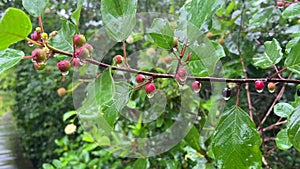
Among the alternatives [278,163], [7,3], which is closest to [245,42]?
[278,163]

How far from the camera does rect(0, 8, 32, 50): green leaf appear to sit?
27cm

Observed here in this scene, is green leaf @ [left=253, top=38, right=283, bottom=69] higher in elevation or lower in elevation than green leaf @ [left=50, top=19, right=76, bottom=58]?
lower

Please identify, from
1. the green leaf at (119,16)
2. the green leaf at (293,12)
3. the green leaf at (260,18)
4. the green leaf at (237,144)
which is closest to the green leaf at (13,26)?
the green leaf at (119,16)

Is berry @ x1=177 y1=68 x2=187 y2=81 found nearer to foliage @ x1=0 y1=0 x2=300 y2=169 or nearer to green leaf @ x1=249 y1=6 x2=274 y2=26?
foliage @ x1=0 y1=0 x2=300 y2=169

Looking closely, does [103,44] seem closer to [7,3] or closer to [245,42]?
[245,42]

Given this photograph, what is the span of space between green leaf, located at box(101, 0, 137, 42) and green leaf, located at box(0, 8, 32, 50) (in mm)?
116

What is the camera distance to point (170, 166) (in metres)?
0.77

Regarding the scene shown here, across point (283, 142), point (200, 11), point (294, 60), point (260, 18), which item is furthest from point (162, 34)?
point (260, 18)

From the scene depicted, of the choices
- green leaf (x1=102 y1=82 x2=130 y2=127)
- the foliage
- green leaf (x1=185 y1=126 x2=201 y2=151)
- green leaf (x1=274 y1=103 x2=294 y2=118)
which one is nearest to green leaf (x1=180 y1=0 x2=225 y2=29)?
the foliage

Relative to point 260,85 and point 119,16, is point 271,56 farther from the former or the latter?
point 119,16

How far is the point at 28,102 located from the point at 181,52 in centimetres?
209

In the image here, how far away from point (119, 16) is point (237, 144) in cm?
19

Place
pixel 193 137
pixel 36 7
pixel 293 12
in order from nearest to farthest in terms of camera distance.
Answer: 1. pixel 36 7
2. pixel 293 12
3. pixel 193 137

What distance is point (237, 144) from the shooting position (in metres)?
0.39
